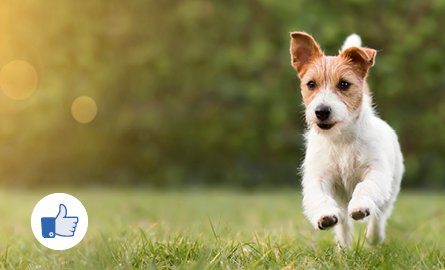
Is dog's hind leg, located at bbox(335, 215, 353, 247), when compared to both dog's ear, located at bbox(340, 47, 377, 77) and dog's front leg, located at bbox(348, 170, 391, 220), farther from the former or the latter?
dog's ear, located at bbox(340, 47, 377, 77)

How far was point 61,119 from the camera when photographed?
1524 cm

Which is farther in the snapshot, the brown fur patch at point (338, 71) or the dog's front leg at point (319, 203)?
the brown fur patch at point (338, 71)

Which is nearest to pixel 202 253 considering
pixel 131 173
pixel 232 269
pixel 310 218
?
pixel 232 269

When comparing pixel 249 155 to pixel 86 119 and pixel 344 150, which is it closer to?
pixel 86 119

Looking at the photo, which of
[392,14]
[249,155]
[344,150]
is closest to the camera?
[344,150]

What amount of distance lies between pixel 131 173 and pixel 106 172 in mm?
557

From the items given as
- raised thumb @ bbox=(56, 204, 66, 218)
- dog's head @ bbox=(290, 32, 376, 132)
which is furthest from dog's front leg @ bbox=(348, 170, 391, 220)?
raised thumb @ bbox=(56, 204, 66, 218)

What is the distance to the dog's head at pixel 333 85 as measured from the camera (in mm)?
3936

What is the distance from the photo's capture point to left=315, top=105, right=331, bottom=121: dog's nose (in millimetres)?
3896

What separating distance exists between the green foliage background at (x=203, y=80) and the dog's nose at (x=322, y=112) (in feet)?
33.1

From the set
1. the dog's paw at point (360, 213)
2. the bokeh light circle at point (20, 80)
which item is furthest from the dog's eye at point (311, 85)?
the bokeh light circle at point (20, 80)

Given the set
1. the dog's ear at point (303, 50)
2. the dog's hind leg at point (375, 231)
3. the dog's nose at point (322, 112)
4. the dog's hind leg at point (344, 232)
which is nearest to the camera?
the dog's nose at point (322, 112)

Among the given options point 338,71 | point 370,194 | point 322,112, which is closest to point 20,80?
point 338,71

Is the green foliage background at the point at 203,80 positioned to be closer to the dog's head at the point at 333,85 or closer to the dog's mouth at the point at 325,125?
the dog's head at the point at 333,85
